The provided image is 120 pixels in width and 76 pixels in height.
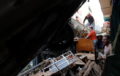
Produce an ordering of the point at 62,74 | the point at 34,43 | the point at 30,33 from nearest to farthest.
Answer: the point at 30,33 < the point at 34,43 < the point at 62,74

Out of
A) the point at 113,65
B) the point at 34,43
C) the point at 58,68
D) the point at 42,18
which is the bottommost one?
the point at 58,68

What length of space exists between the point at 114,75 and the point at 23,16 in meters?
1.68

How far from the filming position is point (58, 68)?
10.1 feet

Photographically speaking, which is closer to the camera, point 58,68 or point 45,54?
point 58,68

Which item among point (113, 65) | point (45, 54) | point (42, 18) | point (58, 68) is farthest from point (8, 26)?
point (45, 54)

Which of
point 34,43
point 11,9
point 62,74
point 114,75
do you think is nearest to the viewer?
point 11,9

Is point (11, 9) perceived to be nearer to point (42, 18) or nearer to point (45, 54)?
point (42, 18)

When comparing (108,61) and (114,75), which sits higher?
(108,61)

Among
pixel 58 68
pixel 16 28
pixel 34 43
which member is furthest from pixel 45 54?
pixel 16 28

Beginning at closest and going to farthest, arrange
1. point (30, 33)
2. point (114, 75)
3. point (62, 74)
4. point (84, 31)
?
point (30, 33)
point (114, 75)
point (62, 74)
point (84, 31)

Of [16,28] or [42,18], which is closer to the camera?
[16,28]

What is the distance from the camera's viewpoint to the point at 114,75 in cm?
152

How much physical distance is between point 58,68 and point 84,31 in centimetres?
641

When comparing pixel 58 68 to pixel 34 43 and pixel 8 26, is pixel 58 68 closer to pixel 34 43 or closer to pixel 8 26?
pixel 34 43
